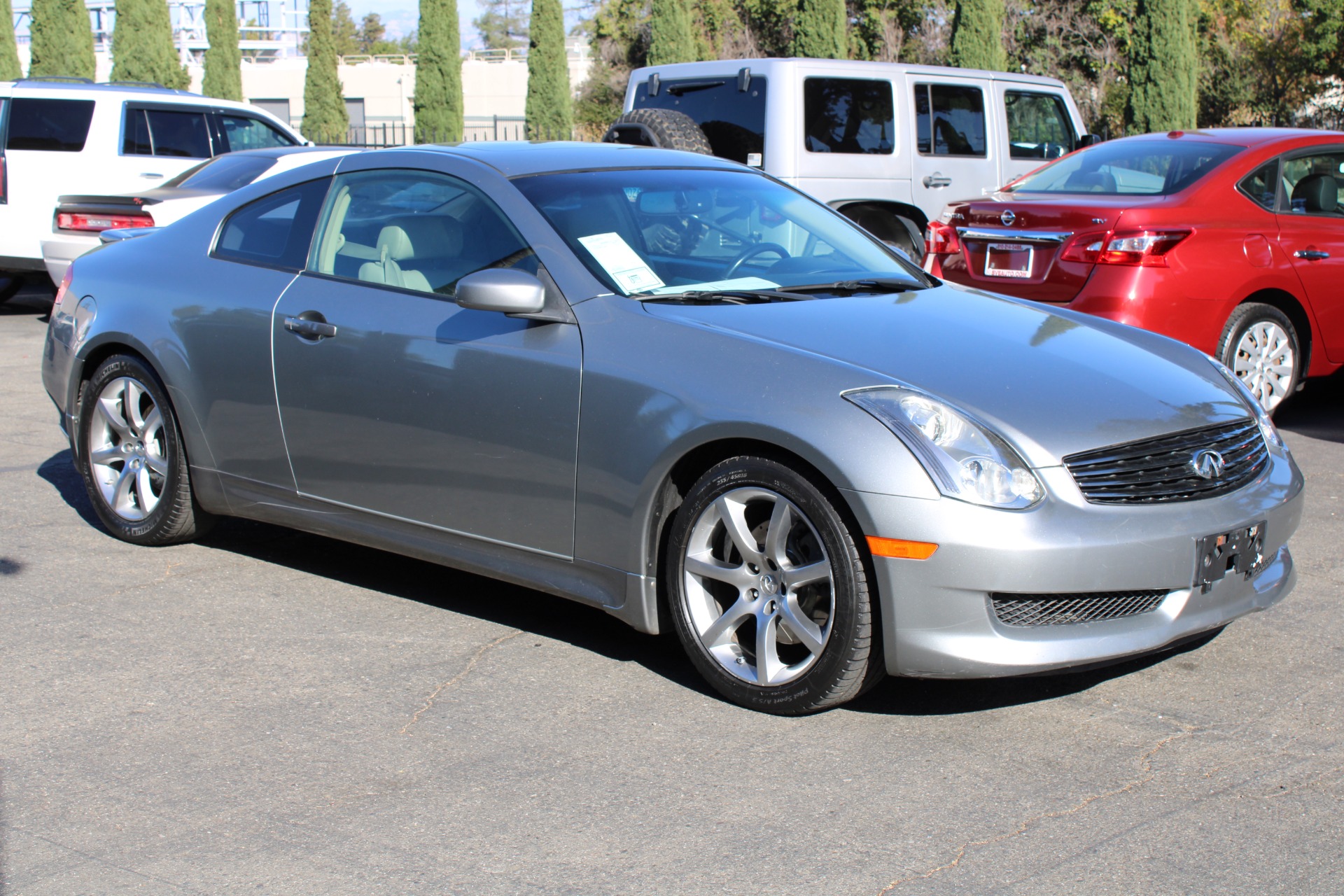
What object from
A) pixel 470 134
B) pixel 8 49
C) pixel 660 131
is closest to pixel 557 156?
pixel 660 131

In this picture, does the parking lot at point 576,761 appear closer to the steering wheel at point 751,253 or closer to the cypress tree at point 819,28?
the steering wheel at point 751,253

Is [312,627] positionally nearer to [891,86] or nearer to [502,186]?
[502,186]

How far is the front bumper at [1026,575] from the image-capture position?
346 cm

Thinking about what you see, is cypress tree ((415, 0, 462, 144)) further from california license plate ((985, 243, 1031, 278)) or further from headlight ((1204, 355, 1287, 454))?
headlight ((1204, 355, 1287, 454))

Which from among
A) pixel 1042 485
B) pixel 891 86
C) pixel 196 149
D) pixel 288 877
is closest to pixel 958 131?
pixel 891 86

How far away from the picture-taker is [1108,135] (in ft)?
109

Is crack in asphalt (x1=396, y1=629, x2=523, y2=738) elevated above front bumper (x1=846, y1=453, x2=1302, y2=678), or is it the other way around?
front bumper (x1=846, y1=453, x2=1302, y2=678)

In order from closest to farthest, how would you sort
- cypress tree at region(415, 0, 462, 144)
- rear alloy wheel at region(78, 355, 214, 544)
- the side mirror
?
the side mirror < rear alloy wheel at region(78, 355, 214, 544) < cypress tree at region(415, 0, 462, 144)

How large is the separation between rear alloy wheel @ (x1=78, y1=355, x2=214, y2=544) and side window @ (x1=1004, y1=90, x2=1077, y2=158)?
28.5ft

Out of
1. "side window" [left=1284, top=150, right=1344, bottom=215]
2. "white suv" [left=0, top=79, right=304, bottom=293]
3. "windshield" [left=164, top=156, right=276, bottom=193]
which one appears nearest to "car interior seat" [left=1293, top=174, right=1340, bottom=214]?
"side window" [left=1284, top=150, right=1344, bottom=215]

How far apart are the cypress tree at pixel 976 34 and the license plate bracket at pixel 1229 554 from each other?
94.8ft

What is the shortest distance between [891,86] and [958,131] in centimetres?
82

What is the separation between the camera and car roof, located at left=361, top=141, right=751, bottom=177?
15.3 feet

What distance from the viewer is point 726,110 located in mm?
10945
